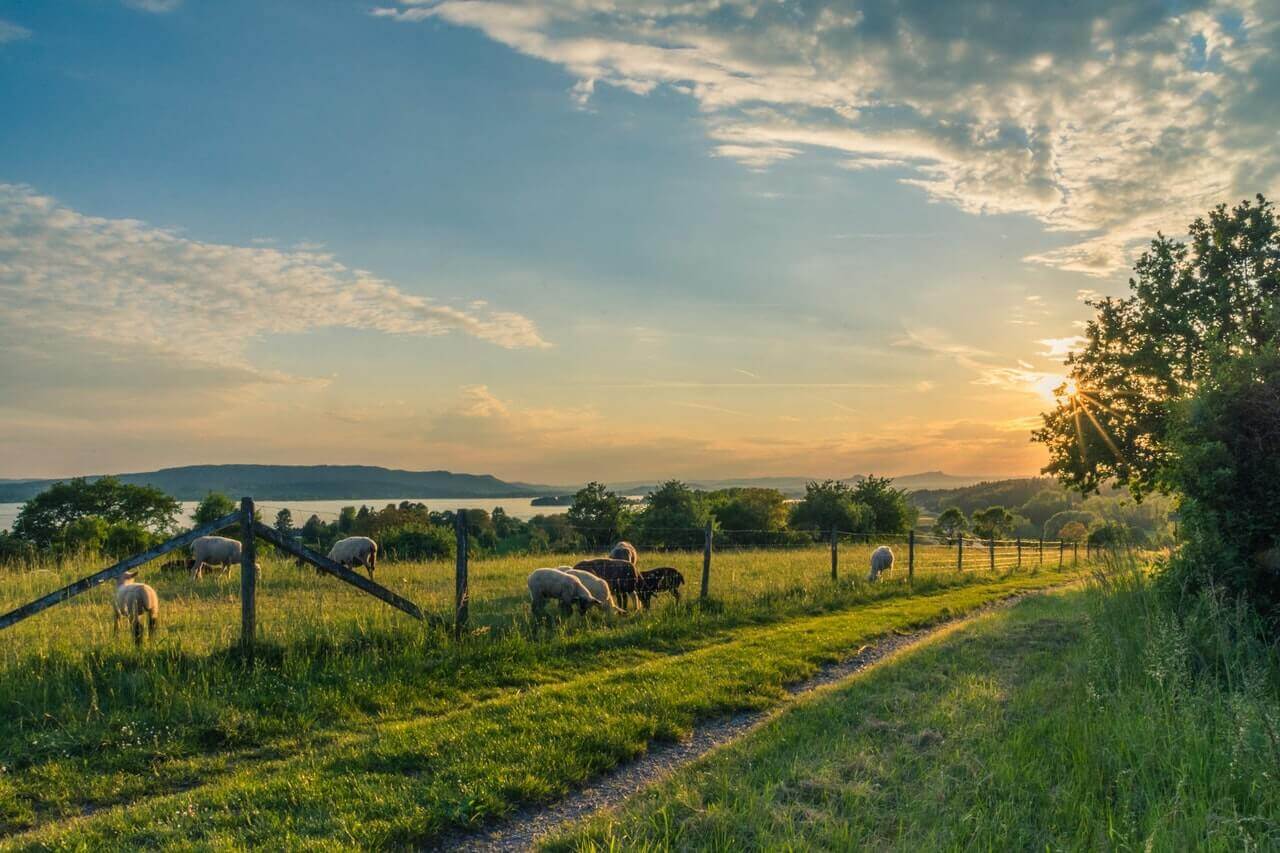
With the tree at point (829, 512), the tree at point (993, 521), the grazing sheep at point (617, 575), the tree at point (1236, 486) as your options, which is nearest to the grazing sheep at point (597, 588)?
the grazing sheep at point (617, 575)

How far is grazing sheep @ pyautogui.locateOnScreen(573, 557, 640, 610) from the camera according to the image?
16266 millimetres

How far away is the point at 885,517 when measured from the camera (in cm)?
6147

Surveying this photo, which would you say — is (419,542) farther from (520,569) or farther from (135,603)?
(135,603)

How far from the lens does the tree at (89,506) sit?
35.8 metres

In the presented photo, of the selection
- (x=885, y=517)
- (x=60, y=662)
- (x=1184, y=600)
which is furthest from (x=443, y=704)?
(x=885, y=517)

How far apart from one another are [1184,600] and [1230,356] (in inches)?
120

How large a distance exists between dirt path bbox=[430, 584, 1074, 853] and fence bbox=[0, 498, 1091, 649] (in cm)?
473

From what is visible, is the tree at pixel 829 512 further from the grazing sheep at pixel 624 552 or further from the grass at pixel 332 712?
the grass at pixel 332 712

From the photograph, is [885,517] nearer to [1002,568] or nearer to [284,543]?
[1002,568]

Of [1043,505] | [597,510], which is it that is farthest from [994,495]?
[597,510]

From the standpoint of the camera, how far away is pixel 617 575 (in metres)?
16.6

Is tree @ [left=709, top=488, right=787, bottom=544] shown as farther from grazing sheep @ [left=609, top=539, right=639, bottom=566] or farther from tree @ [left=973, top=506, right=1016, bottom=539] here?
grazing sheep @ [left=609, top=539, right=639, bottom=566]

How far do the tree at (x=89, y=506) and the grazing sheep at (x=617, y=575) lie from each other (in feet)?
89.0

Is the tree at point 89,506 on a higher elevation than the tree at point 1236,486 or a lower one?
lower
